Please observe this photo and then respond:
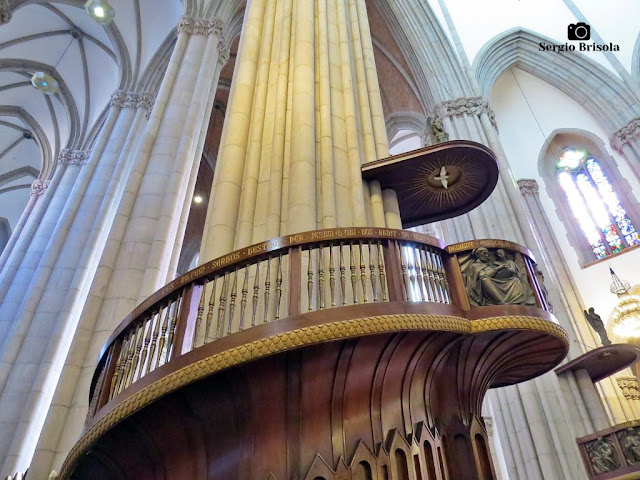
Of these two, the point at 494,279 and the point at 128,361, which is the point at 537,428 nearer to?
the point at 494,279

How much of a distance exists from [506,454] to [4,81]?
18.1 meters

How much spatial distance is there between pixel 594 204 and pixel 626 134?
2.19 m

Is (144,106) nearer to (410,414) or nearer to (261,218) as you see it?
(261,218)

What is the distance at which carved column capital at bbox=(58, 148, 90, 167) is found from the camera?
13.4 meters

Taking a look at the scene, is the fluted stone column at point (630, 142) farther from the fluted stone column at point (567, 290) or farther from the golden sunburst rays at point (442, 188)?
the golden sunburst rays at point (442, 188)

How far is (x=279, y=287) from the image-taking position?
10.7 ft

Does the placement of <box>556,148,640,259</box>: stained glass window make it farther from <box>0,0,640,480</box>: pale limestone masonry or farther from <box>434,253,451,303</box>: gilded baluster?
<box>434,253,451,303</box>: gilded baluster

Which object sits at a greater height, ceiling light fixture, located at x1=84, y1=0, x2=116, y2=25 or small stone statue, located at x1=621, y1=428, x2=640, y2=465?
ceiling light fixture, located at x1=84, y1=0, x2=116, y2=25

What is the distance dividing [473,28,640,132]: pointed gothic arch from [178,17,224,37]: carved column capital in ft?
26.9

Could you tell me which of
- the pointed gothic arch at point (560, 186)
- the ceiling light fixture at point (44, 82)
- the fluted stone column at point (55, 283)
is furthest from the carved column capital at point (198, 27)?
the pointed gothic arch at point (560, 186)

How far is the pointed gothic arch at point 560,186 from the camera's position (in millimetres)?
14430

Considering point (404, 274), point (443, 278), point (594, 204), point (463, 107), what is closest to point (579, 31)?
point (594, 204)

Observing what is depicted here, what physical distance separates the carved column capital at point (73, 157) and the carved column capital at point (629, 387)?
49.0 feet

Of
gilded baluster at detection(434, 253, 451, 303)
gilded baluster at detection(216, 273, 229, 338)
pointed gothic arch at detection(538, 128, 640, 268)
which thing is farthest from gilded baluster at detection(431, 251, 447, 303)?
pointed gothic arch at detection(538, 128, 640, 268)
